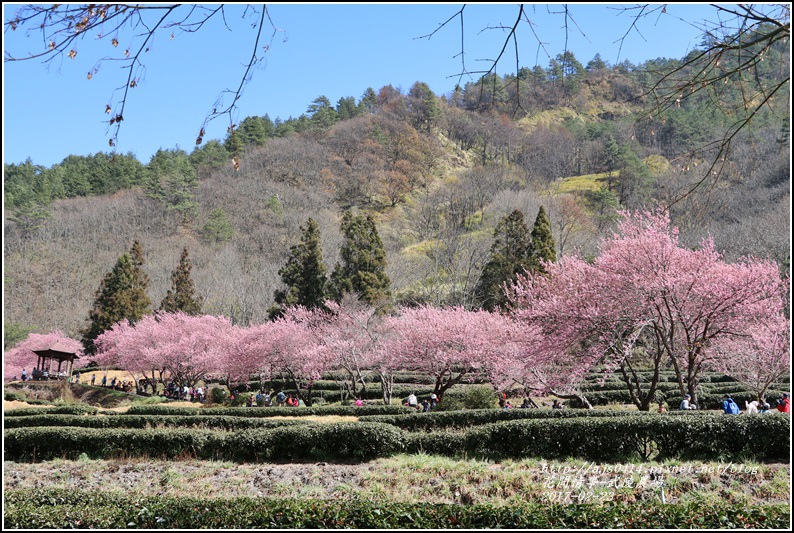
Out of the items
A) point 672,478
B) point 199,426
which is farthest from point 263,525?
point 199,426

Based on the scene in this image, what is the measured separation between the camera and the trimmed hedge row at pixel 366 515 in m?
5.38

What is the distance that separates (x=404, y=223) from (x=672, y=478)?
72348mm

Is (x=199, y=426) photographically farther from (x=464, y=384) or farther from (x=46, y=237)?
(x=46, y=237)

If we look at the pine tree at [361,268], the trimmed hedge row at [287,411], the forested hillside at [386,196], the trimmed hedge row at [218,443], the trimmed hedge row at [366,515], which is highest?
the forested hillside at [386,196]

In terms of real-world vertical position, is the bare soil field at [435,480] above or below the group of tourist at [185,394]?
above

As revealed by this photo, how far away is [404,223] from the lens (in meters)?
79.6

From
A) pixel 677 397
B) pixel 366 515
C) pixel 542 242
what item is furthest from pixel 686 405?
pixel 542 242

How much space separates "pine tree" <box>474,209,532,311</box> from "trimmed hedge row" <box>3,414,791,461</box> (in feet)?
89.1

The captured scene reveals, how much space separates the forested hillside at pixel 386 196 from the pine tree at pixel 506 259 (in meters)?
1.32

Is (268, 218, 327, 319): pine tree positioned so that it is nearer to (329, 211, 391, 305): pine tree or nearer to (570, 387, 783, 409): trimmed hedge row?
(329, 211, 391, 305): pine tree

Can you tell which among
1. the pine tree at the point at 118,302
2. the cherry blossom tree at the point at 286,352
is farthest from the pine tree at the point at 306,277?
the pine tree at the point at 118,302

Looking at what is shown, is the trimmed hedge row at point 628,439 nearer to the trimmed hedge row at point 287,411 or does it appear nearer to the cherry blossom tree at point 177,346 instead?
the trimmed hedge row at point 287,411

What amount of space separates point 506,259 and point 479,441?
1160 inches

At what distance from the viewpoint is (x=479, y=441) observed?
1073 centimetres
